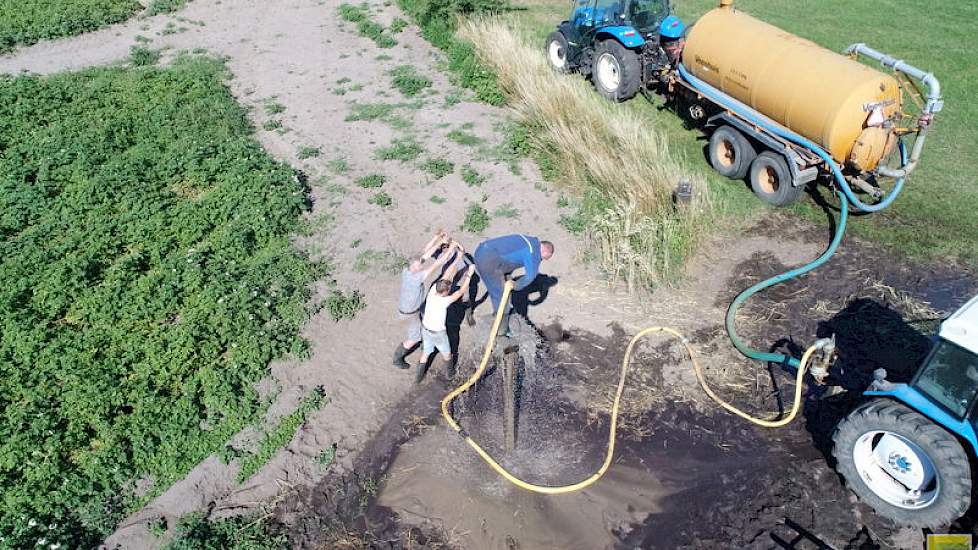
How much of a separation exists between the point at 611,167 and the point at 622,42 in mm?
3691

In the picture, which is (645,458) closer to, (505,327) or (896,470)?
(505,327)

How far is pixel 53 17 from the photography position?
17078mm

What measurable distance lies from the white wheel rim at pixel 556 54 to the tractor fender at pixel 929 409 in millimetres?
10215

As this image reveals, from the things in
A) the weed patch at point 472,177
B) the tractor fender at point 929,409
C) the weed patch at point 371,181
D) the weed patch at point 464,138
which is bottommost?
the weed patch at point 371,181

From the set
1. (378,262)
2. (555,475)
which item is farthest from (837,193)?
(378,262)

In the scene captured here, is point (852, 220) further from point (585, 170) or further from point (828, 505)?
point (828, 505)

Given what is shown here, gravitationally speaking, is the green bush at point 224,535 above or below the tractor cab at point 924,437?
below

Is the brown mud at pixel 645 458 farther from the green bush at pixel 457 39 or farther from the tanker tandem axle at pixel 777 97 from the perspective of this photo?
the green bush at pixel 457 39

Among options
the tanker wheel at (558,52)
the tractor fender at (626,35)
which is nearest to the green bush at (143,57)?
the tanker wheel at (558,52)

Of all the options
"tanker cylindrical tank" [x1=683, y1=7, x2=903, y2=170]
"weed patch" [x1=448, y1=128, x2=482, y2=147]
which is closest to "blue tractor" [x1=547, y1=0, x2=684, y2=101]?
"tanker cylindrical tank" [x1=683, y1=7, x2=903, y2=170]

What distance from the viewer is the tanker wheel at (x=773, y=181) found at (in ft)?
34.0

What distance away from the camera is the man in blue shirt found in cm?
742

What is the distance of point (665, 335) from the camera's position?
831cm

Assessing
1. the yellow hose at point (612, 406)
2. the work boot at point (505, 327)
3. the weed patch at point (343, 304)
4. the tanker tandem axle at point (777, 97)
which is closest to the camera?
the yellow hose at point (612, 406)
